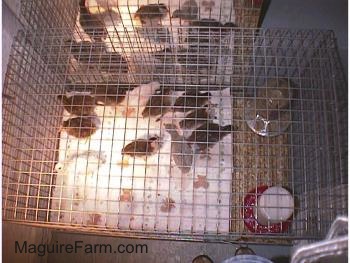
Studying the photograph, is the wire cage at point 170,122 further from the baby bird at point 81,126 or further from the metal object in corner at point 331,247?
the metal object in corner at point 331,247

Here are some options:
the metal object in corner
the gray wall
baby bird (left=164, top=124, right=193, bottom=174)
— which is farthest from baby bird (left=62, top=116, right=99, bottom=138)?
the metal object in corner

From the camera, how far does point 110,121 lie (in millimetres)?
1409

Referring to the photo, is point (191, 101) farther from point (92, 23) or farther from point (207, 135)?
point (92, 23)

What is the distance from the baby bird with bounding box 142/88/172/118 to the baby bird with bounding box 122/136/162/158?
9 cm

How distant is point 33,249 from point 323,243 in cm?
112

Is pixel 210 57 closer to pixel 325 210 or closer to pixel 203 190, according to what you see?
pixel 203 190

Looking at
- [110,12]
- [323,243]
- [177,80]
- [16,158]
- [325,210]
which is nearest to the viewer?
[323,243]

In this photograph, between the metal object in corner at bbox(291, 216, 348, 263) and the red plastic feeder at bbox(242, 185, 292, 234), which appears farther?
the red plastic feeder at bbox(242, 185, 292, 234)

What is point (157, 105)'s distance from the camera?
4.41 feet

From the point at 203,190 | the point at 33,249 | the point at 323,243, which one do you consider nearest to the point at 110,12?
the point at 203,190

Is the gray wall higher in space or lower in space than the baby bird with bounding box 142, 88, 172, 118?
higher

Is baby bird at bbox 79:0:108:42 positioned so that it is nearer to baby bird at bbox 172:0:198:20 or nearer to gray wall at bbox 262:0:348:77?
baby bird at bbox 172:0:198:20

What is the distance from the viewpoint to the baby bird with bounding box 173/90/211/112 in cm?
130

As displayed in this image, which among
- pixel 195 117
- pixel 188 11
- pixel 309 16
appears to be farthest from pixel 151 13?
pixel 309 16
